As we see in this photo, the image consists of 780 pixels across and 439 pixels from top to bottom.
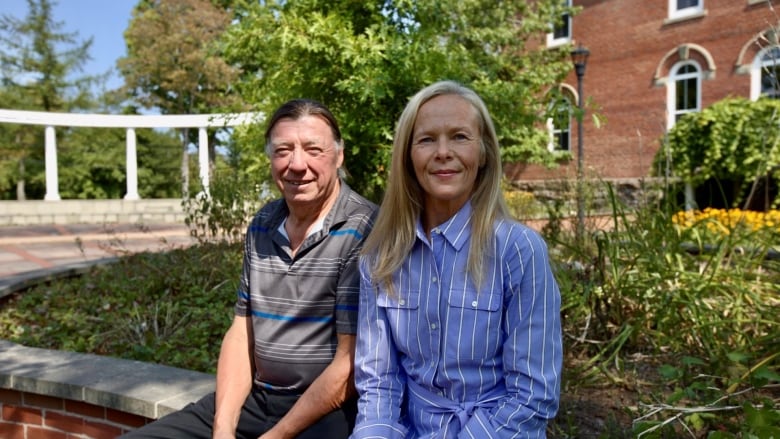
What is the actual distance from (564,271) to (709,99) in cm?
1393

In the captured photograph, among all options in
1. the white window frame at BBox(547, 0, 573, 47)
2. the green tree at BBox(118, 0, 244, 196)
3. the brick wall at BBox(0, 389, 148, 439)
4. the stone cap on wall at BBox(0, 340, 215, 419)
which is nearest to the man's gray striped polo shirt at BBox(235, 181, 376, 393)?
the stone cap on wall at BBox(0, 340, 215, 419)

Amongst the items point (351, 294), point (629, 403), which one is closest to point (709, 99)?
point (629, 403)

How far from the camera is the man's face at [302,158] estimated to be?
6.23ft

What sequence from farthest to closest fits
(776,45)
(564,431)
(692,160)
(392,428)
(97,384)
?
1. (692,160)
2. (776,45)
3. (97,384)
4. (564,431)
5. (392,428)

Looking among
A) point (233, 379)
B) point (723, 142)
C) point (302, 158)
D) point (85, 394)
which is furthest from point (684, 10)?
point (85, 394)

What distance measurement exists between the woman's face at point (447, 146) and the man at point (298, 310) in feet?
1.28

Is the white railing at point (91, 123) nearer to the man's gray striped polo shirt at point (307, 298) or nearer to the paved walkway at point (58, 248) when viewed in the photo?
the paved walkway at point (58, 248)

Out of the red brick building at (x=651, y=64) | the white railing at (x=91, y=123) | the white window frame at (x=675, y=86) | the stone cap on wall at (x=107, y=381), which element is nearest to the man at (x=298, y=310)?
the stone cap on wall at (x=107, y=381)

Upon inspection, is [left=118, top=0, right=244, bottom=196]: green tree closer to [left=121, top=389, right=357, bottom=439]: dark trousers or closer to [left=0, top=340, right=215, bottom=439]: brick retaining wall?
[left=0, top=340, right=215, bottom=439]: brick retaining wall

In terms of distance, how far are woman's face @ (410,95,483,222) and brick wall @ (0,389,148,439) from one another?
5.06ft

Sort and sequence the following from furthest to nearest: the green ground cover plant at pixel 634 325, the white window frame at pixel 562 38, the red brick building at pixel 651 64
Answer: the white window frame at pixel 562 38 < the red brick building at pixel 651 64 < the green ground cover plant at pixel 634 325

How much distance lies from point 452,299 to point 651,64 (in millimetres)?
16584

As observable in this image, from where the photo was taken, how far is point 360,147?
14.9 feet

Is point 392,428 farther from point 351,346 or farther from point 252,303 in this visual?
point 252,303
